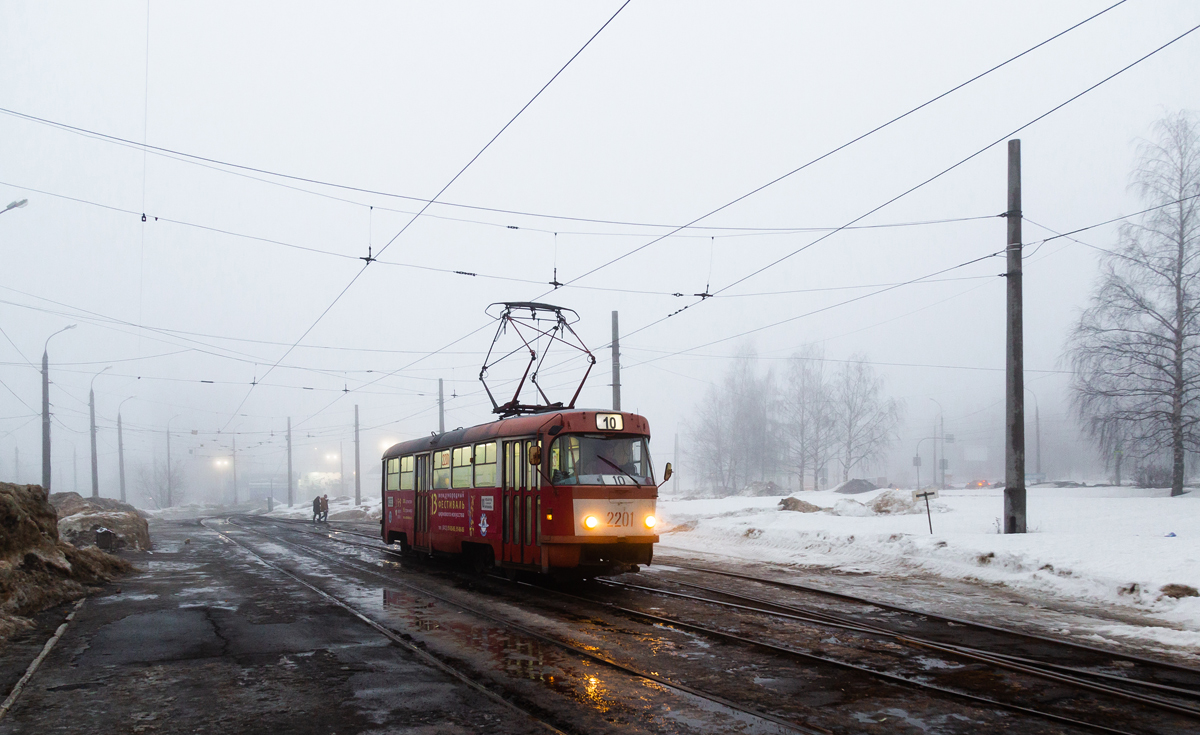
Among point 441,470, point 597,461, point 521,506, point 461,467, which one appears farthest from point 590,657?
point 441,470

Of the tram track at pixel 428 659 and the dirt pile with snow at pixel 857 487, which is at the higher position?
the tram track at pixel 428 659

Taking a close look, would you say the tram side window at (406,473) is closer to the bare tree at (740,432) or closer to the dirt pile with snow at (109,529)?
the dirt pile with snow at (109,529)

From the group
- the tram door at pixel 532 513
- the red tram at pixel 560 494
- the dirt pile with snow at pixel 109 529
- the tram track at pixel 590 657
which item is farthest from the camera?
the dirt pile with snow at pixel 109 529

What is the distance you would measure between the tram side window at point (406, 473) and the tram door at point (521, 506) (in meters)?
6.16

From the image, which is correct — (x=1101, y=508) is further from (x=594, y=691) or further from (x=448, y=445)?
(x=594, y=691)

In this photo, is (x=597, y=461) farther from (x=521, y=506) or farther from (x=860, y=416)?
(x=860, y=416)

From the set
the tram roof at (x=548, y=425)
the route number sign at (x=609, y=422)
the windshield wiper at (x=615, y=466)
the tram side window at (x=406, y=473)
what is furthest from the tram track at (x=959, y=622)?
the tram side window at (x=406, y=473)

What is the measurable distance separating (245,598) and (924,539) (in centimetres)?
1308

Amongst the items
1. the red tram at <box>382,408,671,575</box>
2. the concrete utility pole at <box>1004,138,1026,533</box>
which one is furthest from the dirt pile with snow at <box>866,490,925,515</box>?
the red tram at <box>382,408,671,575</box>

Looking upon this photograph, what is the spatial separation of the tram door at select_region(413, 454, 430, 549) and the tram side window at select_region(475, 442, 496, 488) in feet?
10.7

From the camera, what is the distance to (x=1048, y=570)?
42.3 ft

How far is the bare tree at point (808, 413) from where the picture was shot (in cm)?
6156

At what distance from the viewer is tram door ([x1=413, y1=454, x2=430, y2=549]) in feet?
59.2

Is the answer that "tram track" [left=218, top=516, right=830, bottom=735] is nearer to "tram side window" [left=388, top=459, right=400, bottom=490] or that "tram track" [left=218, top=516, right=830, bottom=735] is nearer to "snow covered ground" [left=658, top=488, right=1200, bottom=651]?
"tram side window" [left=388, top=459, right=400, bottom=490]
